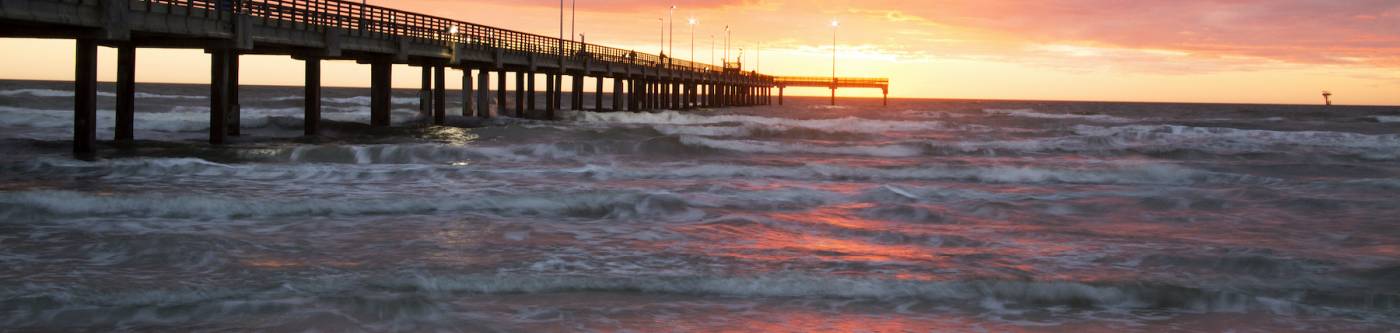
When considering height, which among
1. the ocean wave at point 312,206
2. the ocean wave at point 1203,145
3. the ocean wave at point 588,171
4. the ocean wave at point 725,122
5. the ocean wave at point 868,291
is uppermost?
the ocean wave at point 725,122

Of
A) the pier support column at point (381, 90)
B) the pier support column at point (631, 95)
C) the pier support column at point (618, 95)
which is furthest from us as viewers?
the pier support column at point (631, 95)

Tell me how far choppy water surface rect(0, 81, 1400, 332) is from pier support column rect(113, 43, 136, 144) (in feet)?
8.74

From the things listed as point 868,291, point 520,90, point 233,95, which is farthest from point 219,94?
point 520,90

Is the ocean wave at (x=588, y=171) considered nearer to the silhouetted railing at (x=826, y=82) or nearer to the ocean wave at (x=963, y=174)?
the ocean wave at (x=963, y=174)

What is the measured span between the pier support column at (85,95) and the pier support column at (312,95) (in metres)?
7.82

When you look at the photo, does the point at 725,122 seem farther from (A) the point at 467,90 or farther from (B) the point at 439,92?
(B) the point at 439,92

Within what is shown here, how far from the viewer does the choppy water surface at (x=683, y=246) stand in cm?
846

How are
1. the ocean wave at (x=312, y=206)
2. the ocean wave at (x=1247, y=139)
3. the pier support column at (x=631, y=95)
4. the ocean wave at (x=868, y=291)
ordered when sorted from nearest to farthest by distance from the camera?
the ocean wave at (x=868, y=291)
the ocean wave at (x=312, y=206)
the ocean wave at (x=1247, y=139)
the pier support column at (x=631, y=95)

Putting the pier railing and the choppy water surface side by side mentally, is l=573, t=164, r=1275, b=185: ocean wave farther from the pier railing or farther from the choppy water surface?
the pier railing

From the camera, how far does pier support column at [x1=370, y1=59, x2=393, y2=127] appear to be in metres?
37.1

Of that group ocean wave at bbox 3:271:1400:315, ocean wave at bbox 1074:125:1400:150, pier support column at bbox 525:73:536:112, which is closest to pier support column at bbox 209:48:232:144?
ocean wave at bbox 3:271:1400:315

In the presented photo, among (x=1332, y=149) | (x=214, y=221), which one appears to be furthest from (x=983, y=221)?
(x=1332, y=149)

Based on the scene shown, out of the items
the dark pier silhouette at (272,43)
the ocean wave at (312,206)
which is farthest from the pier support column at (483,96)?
the ocean wave at (312,206)

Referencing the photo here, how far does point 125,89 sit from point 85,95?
15.0ft
